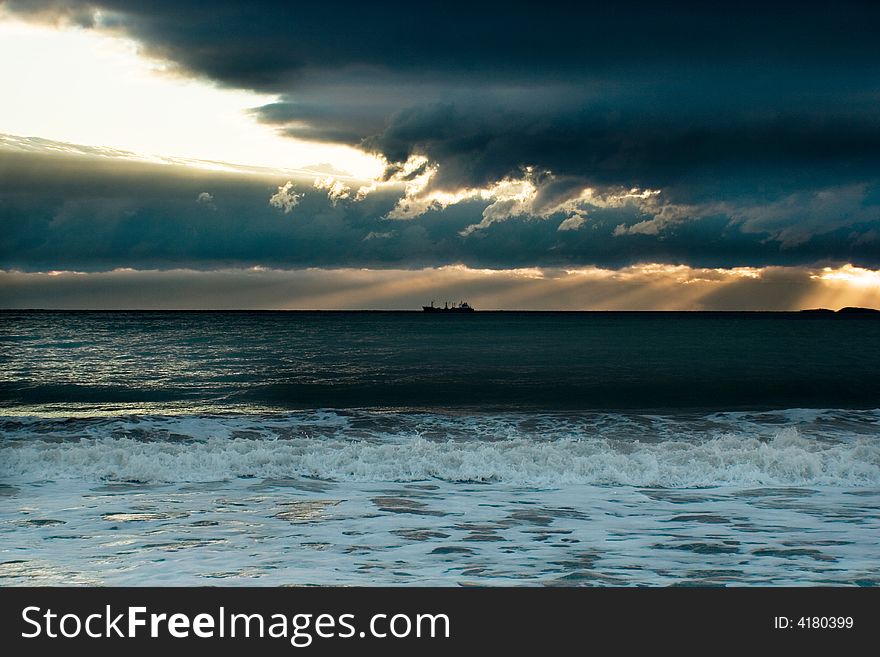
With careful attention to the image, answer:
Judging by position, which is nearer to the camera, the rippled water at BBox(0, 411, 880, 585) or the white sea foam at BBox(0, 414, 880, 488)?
the rippled water at BBox(0, 411, 880, 585)

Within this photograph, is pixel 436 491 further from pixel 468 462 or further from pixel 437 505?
pixel 468 462

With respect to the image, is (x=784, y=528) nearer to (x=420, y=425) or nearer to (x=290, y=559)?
(x=290, y=559)

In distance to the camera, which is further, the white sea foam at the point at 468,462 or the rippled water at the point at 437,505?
the white sea foam at the point at 468,462

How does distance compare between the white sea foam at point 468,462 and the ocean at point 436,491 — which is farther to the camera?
the white sea foam at point 468,462

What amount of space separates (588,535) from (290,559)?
13.7ft

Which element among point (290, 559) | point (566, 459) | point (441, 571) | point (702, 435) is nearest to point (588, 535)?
point (441, 571)

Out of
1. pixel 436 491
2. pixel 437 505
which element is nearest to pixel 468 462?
pixel 436 491

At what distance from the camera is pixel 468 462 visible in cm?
1563

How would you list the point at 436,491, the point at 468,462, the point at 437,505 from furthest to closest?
the point at 468,462 → the point at 436,491 → the point at 437,505

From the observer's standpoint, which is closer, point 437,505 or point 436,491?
point 437,505

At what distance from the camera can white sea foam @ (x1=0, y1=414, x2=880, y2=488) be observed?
15.0m

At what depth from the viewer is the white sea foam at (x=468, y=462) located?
1498 centimetres

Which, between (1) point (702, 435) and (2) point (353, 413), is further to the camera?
(2) point (353, 413)
